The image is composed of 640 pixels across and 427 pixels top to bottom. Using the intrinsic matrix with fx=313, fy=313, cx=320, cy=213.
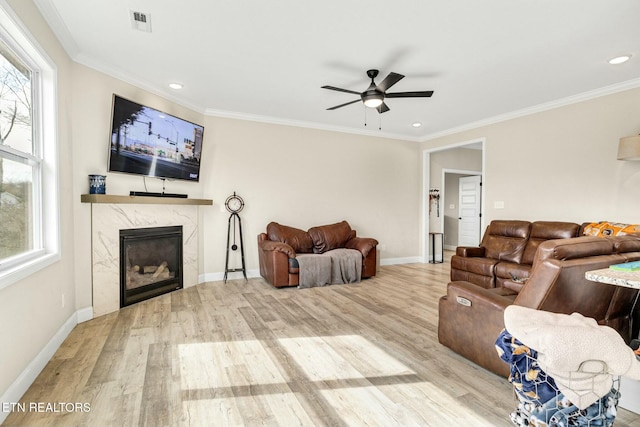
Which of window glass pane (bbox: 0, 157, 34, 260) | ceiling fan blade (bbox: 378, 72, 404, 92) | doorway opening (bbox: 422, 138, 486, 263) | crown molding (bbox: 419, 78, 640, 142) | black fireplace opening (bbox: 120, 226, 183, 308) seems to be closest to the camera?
window glass pane (bbox: 0, 157, 34, 260)

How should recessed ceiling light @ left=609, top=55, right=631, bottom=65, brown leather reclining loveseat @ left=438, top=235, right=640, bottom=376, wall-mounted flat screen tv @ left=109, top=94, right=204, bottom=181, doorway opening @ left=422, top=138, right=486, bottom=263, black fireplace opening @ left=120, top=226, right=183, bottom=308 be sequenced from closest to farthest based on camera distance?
brown leather reclining loveseat @ left=438, top=235, right=640, bottom=376 → recessed ceiling light @ left=609, top=55, right=631, bottom=65 → wall-mounted flat screen tv @ left=109, top=94, right=204, bottom=181 → black fireplace opening @ left=120, top=226, right=183, bottom=308 → doorway opening @ left=422, top=138, right=486, bottom=263

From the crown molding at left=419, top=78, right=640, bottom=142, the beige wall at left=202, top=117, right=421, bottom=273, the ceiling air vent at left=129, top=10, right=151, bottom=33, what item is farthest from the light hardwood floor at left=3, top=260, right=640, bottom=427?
the crown molding at left=419, top=78, right=640, bottom=142

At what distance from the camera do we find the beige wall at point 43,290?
189cm

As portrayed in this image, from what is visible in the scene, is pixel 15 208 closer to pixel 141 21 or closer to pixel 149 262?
pixel 141 21

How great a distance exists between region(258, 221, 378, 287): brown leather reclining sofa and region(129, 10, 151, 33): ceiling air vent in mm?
3046

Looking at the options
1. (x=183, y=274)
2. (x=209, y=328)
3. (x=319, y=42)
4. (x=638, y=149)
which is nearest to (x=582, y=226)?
(x=638, y=149)

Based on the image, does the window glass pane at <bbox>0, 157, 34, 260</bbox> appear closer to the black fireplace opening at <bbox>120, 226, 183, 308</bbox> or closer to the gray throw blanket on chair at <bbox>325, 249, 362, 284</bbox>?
the black fireplace opening at <bbox>120, 226, 183, 308</bbox>

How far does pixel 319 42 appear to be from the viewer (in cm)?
296

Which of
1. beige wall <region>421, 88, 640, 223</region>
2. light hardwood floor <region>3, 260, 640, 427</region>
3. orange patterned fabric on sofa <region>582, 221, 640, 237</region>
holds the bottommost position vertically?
light hardwood floor <region>3, 260, 640, 427</region>

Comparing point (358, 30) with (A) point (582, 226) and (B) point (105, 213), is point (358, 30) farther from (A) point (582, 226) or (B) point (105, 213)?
(A) point (582, 226)

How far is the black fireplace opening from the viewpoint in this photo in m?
3.75

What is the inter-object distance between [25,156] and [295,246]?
360cm

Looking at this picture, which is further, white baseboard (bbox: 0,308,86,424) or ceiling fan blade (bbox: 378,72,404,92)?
ceiling fan blade (bbox: 378,72,404,92)

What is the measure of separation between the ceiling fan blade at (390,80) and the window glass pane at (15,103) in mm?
2973
